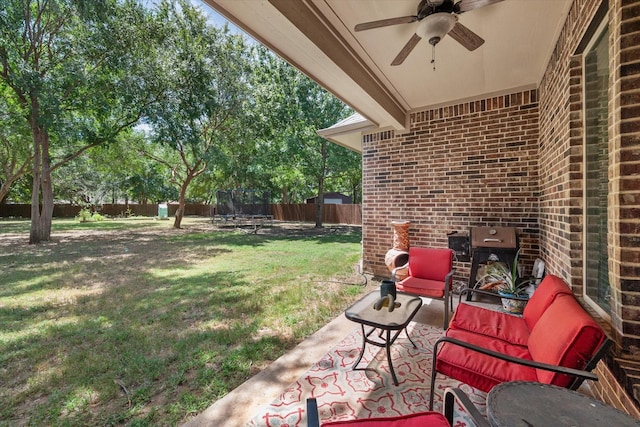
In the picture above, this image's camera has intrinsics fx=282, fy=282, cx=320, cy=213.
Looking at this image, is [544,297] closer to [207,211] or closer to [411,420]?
[411,420]

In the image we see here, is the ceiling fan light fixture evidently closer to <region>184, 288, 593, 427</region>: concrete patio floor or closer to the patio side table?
the patio side table

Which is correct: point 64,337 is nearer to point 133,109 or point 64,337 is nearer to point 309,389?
point 309,389

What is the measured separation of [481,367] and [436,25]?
8.23 ft

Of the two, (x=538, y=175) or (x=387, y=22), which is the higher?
(x=387, y=22)

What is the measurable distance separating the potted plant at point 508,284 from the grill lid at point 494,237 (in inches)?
7.6

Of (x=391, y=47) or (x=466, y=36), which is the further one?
(x=391, y=47)

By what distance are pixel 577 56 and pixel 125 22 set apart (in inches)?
453

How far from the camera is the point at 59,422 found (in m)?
1.77

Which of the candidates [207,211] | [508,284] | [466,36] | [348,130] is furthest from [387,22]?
[207,211]

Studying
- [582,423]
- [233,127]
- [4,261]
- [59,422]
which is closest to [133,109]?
[233,127]

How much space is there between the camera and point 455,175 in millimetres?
4547

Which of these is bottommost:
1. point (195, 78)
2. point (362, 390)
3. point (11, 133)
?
point (362, 390)

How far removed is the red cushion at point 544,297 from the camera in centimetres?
191

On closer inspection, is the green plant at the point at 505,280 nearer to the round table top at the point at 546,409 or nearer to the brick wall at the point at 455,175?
the brick wall at the point at 455,175
